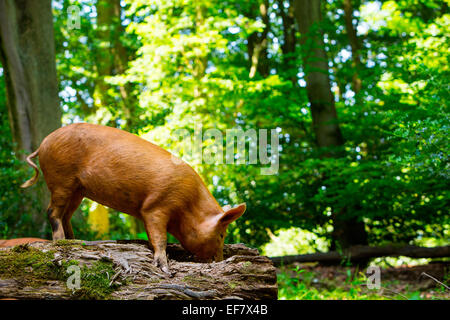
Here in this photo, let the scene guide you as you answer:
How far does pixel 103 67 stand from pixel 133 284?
8.58 metres

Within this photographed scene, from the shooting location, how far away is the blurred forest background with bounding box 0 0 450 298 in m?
5.98

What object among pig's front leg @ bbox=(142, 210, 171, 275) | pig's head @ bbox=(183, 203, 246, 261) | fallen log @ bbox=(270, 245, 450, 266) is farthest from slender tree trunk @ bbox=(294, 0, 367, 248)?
pig's front leg @ bbox=(142, 210, 171, 275)

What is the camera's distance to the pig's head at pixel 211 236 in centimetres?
276

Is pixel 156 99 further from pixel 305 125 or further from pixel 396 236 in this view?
pixel 396 236

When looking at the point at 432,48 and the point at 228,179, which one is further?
the point at 228,179

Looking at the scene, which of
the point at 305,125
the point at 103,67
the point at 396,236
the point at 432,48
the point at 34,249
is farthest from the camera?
the point at 103,67

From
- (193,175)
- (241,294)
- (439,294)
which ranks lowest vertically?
(439,294)

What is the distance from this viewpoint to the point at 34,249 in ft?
8.57

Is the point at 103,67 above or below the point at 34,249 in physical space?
above

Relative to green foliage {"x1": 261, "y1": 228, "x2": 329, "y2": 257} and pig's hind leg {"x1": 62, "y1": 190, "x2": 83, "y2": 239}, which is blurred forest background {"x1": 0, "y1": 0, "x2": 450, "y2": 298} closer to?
green foliage {"x1": 261, "y1": 228, "x2": 329, "y2": 257}

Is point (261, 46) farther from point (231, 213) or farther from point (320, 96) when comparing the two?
point (231, 213)

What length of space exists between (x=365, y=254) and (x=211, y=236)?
16.5 feet
